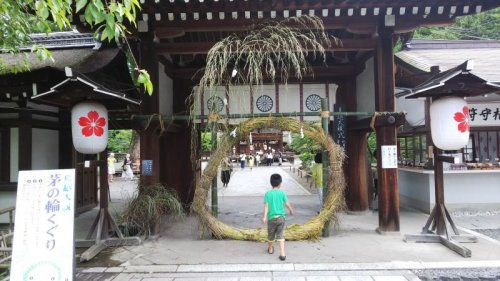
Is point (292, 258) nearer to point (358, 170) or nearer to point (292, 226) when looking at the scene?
point (292, 226)

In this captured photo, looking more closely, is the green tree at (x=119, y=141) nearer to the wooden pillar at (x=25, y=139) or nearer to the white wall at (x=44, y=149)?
the white wall at (x=44, y=149)

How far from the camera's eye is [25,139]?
8.80 m

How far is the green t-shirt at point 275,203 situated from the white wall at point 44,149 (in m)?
7.02

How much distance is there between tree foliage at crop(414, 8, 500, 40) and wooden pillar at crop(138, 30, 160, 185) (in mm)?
24642

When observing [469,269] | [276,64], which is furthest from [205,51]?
[469,269]

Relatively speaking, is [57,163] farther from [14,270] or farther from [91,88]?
[14,270]

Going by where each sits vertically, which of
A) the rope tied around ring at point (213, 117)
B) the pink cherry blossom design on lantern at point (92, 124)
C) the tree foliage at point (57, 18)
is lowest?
the pink cherry blossom design on lantern at point (92, 124)

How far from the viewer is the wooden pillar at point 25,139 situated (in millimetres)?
8758

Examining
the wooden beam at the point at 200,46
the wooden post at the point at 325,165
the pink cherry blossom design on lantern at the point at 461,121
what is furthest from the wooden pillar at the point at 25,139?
the pink cherry blossom design on lantern at the point at 461,121

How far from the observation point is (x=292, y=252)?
6.20 metres

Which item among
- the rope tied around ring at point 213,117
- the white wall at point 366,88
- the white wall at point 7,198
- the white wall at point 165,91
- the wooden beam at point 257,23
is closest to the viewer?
the rope tied around ring at point 213,117

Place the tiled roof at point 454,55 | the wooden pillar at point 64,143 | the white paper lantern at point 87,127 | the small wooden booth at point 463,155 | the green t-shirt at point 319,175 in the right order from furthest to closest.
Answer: the wooden pillar at point 64,143, the tiled roof at point 454,55, the small wooden booth at point 463,155, the green t-shirt at point 319,175, the white paper lantern at point 87,127

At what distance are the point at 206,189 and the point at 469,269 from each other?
4.72m

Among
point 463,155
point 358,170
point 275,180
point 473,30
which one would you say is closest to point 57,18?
point 275,180
